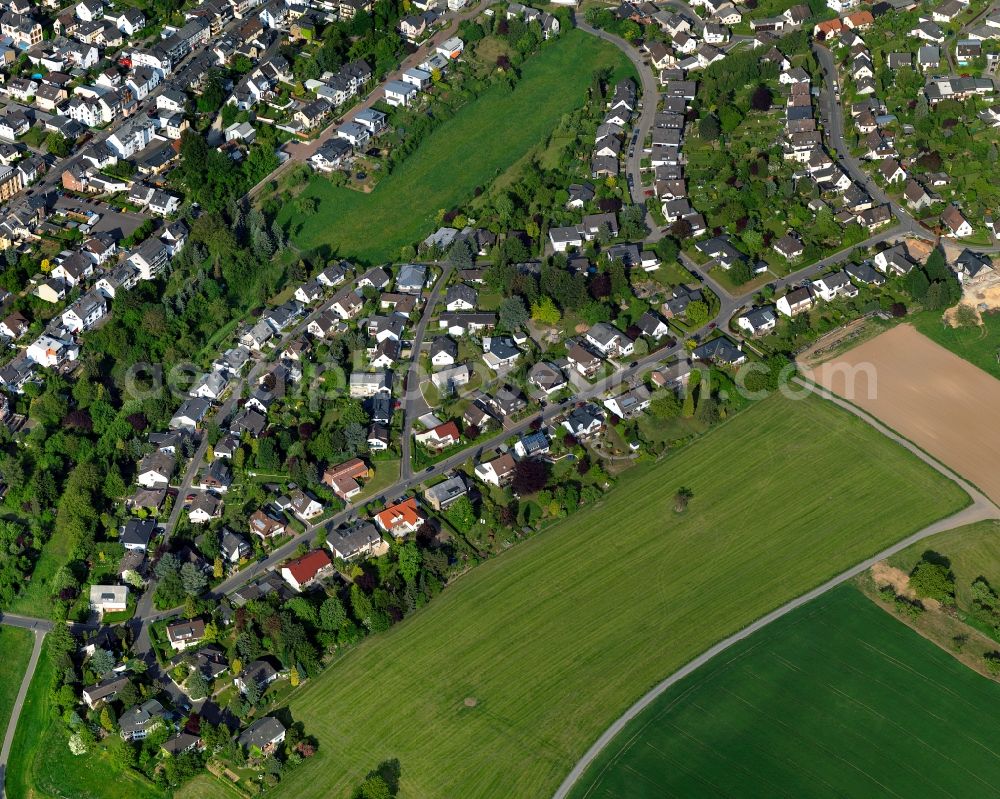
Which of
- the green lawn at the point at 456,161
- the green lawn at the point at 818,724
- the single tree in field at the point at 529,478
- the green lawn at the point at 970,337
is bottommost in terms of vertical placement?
the green lawn at the point at 818,724

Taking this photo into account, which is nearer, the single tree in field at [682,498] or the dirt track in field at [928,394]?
the single tree in field at [682,498]

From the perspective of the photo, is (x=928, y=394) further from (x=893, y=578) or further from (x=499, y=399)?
(x=499, y=399)

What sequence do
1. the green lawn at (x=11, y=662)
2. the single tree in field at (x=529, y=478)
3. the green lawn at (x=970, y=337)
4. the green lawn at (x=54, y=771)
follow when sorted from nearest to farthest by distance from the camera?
the green lawn at (x=54, y=771) → the green lawn at (x=11, y=662) → the single tree in field at (x=529, y=478) → the green lawn at (x=970, y=337)

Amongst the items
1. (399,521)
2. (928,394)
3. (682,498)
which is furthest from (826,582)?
(399,521)

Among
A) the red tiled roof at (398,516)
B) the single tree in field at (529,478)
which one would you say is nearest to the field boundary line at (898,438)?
the single tree in field at (529,478)

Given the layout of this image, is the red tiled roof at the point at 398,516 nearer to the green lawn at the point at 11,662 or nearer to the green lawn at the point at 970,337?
the green lawn at the point at 11,662

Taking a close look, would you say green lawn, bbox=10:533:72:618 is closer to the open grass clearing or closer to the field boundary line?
the open grass clearing

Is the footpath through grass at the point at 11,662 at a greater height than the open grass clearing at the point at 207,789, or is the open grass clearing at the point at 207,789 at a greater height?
the footpath through grass at the point at 11,662

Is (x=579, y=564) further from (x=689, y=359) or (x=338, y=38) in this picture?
(x=338, y=38)
